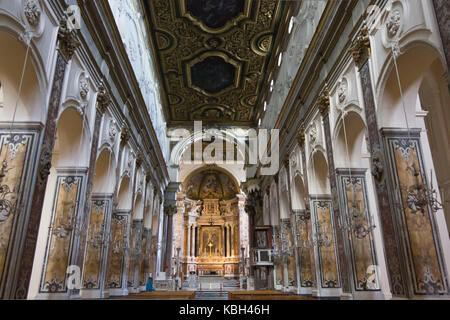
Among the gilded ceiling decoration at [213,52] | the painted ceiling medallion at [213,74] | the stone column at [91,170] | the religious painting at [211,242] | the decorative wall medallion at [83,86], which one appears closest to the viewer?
the decorative wall medallion at [83,86]

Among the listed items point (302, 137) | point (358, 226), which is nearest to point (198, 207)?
point (302, 137)

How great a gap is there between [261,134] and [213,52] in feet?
17.7

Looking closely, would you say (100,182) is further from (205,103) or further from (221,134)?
(221,134)

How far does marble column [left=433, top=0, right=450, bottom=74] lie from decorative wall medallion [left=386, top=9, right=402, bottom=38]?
939mm

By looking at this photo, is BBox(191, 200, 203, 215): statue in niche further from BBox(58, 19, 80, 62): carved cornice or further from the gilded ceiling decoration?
BBox(58, 19, 80, 62): carved cornice

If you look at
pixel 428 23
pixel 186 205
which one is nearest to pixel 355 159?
Result: pixel 428 23

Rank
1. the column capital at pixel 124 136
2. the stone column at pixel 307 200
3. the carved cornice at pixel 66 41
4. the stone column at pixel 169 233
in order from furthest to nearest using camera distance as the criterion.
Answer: the stone column at pixel 169 233 < the column capital at pixel 124 136 < the stone column at pixel 307 200 < the carved cornice at pixel 66 41

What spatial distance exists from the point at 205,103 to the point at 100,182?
1029 centimetres

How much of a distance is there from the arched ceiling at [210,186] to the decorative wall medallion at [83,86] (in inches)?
903

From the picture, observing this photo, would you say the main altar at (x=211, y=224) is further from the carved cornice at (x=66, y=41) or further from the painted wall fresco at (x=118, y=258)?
the carved cornice at (x=66, y=41)

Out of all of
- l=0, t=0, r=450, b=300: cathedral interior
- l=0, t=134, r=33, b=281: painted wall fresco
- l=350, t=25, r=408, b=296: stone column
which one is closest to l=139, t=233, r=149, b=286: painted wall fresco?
l=0, t=0, r=450, b=300: cathedral interior

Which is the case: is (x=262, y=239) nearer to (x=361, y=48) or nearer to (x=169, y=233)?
(x=169, y=233)

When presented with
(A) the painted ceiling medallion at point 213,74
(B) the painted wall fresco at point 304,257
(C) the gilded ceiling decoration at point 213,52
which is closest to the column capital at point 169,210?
(C) the gilded ceiling decoration at point 213,52

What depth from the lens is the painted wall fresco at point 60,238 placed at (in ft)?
22.1
